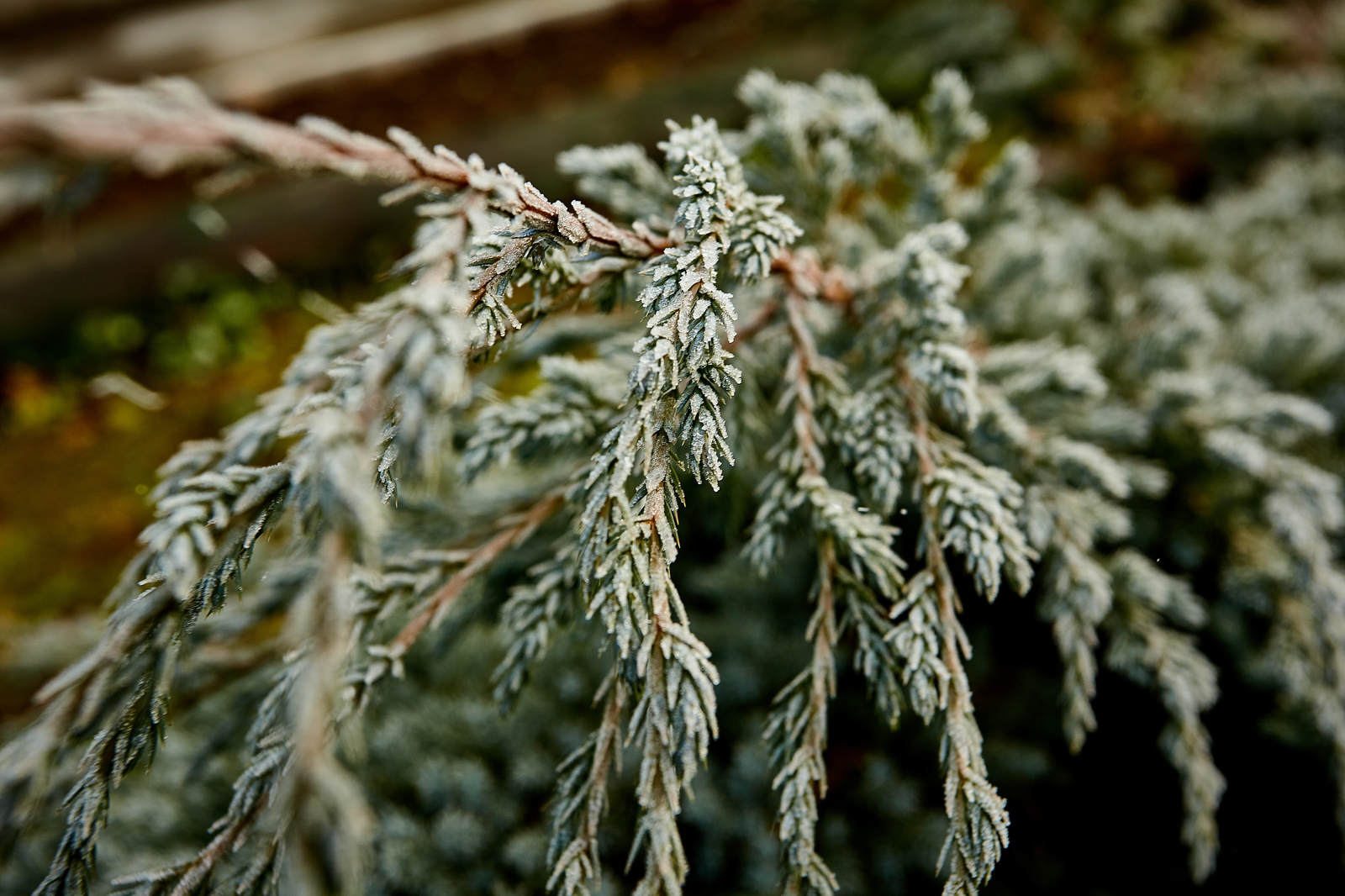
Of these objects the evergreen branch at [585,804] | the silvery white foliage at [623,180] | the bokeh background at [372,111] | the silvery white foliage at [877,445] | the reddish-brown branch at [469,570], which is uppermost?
the bokeh background at [372,111]

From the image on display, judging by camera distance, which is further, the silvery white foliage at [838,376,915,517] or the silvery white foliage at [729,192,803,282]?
the silvery white foliage at [838,376,915,517]

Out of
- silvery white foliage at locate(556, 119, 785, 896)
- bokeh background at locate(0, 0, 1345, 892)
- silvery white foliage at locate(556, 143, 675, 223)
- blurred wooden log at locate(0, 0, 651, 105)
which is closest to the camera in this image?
silvery white foliage at locate(556, 119, 785, 896)

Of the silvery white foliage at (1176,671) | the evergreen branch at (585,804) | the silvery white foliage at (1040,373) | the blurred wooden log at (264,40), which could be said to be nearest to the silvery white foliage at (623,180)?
the silvery white foliage at (1040,373)

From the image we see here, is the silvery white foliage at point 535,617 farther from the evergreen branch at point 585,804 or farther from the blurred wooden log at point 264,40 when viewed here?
the blurred wooden log at point 264,40

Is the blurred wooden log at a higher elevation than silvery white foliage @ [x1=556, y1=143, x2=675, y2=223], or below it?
higher

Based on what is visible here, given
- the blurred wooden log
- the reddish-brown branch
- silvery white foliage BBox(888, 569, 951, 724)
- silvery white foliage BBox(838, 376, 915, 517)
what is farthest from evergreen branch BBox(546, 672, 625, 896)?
the blurred wooden log

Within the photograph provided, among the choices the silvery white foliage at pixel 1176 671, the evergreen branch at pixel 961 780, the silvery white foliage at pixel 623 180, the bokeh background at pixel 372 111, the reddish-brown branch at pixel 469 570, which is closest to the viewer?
the evergreen branch at pixel 961 780

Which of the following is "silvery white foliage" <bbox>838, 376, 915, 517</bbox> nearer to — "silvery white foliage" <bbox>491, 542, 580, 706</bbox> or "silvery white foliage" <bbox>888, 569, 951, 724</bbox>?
"silvery white foliage" <bbox>888, 569, 951, 724</bbox>

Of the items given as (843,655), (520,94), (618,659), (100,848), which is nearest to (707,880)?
(843,655)
